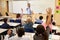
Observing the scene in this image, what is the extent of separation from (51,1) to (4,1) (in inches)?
144

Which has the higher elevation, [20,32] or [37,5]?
[37,5]

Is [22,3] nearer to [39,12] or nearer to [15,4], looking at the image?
[15,4]

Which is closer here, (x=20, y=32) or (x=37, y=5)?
(x=20, y=32)

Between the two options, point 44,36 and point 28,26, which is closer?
point 44,36

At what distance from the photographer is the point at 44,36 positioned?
2.97 meters

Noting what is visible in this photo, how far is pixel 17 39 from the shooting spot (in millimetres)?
3176

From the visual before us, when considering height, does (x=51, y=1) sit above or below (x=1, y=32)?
above

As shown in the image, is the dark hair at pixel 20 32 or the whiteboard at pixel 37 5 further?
the whiteboard at pixel 37 5

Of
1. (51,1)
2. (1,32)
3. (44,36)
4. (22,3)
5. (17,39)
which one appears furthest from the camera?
(22,3)

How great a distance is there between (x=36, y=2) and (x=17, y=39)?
743 cm

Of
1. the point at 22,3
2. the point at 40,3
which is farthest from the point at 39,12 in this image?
the point at 22,3

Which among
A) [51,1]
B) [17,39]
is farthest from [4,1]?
[17,39]

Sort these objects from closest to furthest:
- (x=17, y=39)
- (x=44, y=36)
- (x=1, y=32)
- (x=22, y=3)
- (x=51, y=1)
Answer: (x=44, y=36) → (x=17, y=39) → (x=1, y=32) → (x=51, y=1) → (x=22, y=3)

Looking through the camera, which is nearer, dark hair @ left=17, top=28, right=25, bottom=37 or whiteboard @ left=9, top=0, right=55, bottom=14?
dark hair @ left=17, top=28, right=25, bottom=37
